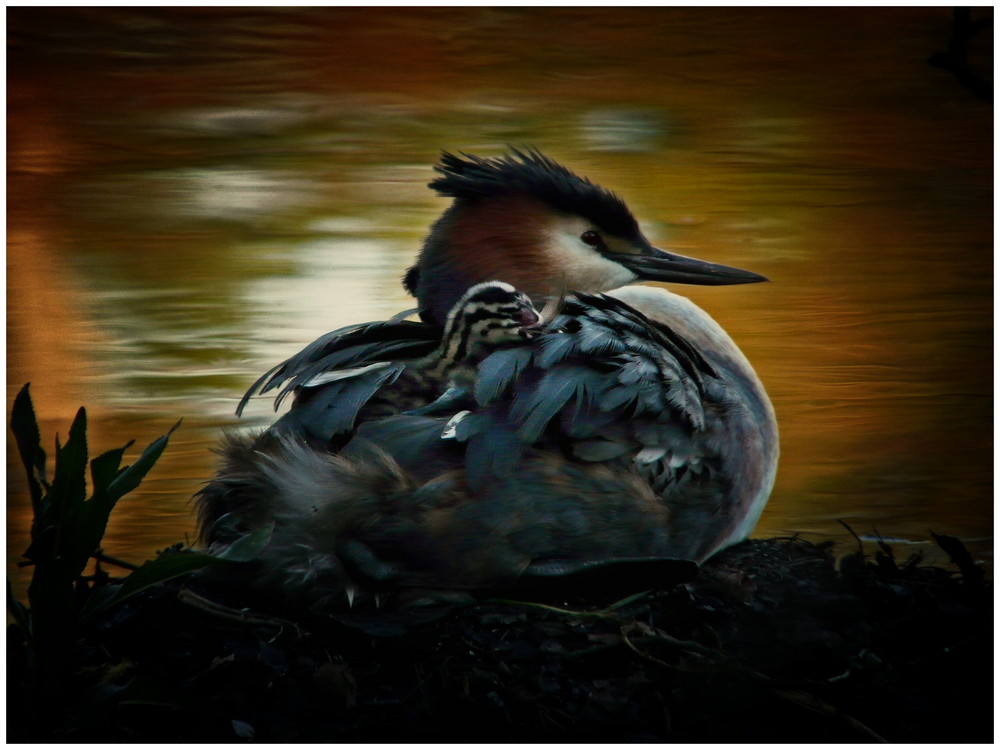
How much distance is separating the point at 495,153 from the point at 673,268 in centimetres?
34

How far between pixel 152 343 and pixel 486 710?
803mm

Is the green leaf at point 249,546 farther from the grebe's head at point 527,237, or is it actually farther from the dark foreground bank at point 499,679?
the grebe's head at point 527,237

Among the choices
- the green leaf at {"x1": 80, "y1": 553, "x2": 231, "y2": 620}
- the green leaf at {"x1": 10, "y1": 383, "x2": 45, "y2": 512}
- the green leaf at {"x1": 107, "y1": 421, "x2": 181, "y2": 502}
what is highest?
the green leaf at {"x1": 10, "y1": 383, "x2": 45, "y2": 512}

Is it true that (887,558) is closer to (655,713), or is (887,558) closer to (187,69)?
(655,713)

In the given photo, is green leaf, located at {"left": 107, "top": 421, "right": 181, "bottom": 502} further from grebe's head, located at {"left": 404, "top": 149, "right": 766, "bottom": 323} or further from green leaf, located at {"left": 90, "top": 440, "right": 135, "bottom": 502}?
grebe's head, located at {"left": 404, "top": 149, "right": 766, "bottom": 323}

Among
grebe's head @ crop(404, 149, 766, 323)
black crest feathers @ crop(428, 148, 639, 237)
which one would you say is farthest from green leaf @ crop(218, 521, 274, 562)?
black crest feathers @ crop(428, 148, 639, 237)

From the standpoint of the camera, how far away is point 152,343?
5.53 feet

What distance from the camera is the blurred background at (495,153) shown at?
168cm

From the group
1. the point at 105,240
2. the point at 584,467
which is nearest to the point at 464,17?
the point at 105,240

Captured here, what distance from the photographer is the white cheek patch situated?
1.63m

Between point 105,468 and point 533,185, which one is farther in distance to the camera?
point 533,185

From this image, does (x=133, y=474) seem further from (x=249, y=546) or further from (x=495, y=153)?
(x=495, y=153)

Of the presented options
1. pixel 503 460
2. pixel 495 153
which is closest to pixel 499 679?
pixel 503 460

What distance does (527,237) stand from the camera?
1619 mm
